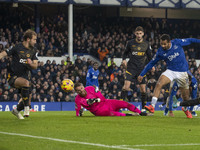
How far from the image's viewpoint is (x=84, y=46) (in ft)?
110

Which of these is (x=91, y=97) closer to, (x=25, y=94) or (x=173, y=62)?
(x=25, y=94)

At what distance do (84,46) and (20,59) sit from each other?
2082cm

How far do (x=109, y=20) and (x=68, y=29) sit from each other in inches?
244

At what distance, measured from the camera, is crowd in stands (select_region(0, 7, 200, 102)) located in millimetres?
26891

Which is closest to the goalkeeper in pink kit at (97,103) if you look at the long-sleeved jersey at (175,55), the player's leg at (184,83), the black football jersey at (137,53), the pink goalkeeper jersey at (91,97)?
the pink goalkeeper jersey at (91,97)

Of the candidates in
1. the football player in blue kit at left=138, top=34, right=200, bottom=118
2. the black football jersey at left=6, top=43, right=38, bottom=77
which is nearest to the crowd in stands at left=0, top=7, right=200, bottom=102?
the football player in blue kit at left=138, top=34, right=200, bottom=118

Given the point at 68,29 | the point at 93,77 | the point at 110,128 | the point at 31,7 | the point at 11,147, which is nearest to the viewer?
the point at 11,147

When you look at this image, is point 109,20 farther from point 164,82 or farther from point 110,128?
point 110,128

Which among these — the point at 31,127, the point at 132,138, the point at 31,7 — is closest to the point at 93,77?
the point at 31,127

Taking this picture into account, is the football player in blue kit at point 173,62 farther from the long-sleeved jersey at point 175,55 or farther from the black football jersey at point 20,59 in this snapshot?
the black football jersey at point 20,59

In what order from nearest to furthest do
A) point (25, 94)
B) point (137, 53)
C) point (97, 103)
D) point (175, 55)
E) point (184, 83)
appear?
point (25, 94) < point (175, 55) < point (97, 103) < point (184, 83) < point (137, 53)

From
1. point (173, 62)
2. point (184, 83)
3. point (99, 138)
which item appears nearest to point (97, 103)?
point (173, 62)

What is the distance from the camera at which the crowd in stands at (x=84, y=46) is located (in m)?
26.9

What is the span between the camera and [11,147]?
6945 mm
